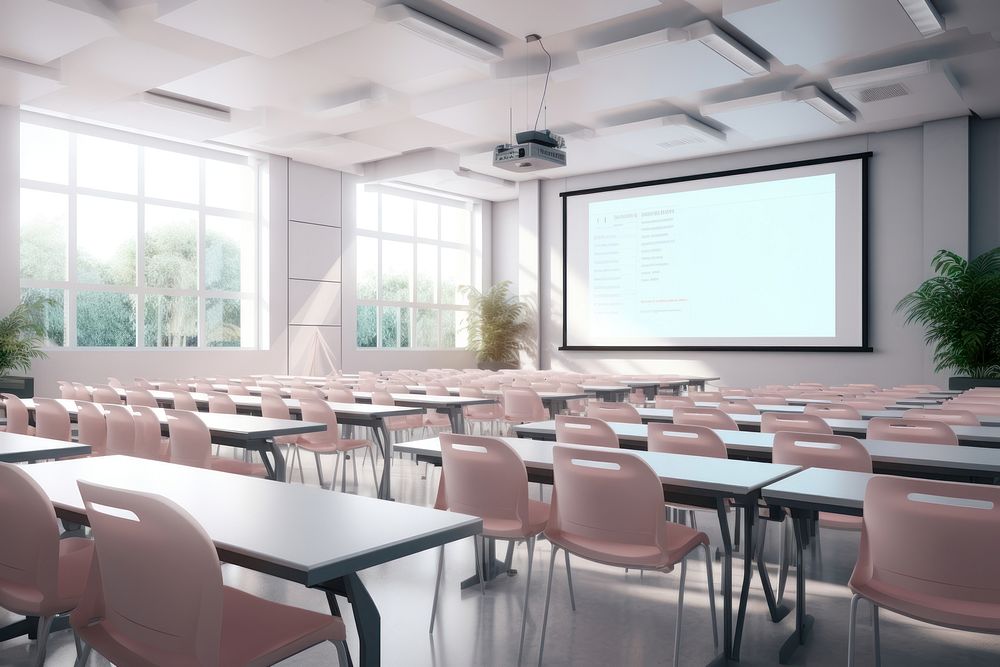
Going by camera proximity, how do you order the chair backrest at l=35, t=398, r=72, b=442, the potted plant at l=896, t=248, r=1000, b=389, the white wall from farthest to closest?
the white wall, the potted plant at l=896, t=248, r=1000, b=389, the chair backrest at l=35, t=398, r=72, b=442

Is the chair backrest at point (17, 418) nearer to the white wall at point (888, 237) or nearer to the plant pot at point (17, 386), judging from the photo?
the plant pot at point (17, 386)

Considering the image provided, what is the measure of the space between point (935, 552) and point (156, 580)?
192 centimetres

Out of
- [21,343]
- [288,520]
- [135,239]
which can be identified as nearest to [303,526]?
[288,520]

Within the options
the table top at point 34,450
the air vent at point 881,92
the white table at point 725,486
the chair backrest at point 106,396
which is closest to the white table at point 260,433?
the table top at point 34,450

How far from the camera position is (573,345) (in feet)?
46.6

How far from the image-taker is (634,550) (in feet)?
8.07

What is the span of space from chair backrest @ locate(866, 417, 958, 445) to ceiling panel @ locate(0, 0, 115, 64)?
6.80 m

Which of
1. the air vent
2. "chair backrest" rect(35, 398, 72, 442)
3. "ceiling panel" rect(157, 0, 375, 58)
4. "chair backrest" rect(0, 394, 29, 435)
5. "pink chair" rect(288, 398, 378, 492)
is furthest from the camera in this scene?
the air vent

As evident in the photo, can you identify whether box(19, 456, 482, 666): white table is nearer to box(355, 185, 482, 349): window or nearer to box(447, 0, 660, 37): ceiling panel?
box(447, 0, 660, 37): ceiling panel

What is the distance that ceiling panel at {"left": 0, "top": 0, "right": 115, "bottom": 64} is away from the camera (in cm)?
623

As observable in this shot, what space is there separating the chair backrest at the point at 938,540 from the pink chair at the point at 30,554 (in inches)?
83.3

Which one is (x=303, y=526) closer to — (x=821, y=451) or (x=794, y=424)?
(x=821, y=451)

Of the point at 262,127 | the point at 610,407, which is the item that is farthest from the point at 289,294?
the point at 610,407

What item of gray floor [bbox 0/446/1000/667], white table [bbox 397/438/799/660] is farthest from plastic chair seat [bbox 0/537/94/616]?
white table [bbox 397/438/799/660]
